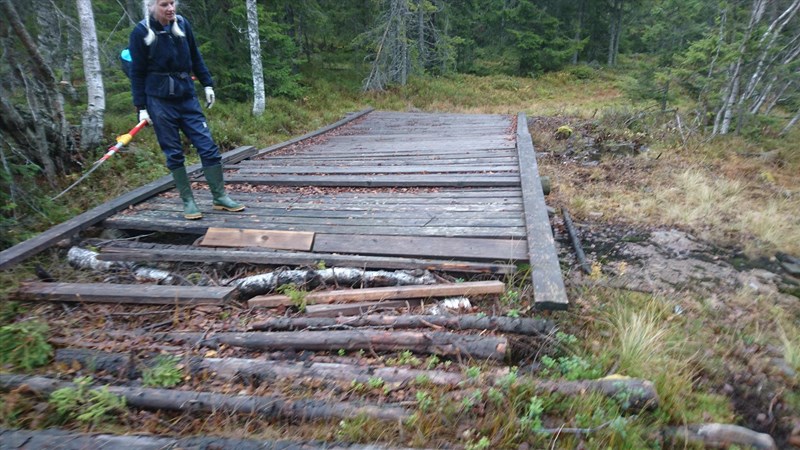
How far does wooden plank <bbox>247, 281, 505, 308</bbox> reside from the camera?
10.3 ft

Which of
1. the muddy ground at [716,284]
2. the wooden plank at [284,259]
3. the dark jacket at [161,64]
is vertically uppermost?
the dark jacket at [161,64]

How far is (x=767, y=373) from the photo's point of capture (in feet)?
9.96

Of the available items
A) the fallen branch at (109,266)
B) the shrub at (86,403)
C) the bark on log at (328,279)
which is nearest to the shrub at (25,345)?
the shrub at (86,403)

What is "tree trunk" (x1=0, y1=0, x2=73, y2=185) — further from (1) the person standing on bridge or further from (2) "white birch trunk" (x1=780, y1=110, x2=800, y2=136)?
(2) "white birch trunk" (x1=780, y1=110, x2=800, y2=136)

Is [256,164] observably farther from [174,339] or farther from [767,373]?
[767,373]

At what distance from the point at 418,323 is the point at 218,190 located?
9.90ft

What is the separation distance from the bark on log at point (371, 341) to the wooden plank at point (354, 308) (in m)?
0.23

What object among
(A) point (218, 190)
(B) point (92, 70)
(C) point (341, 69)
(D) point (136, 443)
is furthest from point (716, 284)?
(C) point (341, 69)

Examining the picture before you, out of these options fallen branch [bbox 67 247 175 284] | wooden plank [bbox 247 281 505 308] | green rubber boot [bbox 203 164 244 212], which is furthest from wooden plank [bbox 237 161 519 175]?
wooden plank [bbox 247 281 505 308]

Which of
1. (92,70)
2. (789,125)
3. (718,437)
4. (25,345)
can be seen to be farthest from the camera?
(789,125)

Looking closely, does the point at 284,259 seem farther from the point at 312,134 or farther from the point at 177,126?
the point at 312,134

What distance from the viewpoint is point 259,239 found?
399 centimetres

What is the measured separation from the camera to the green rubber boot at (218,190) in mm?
4574

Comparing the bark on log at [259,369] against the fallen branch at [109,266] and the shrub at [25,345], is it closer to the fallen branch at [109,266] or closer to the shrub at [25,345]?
the shrub at [25,345]
